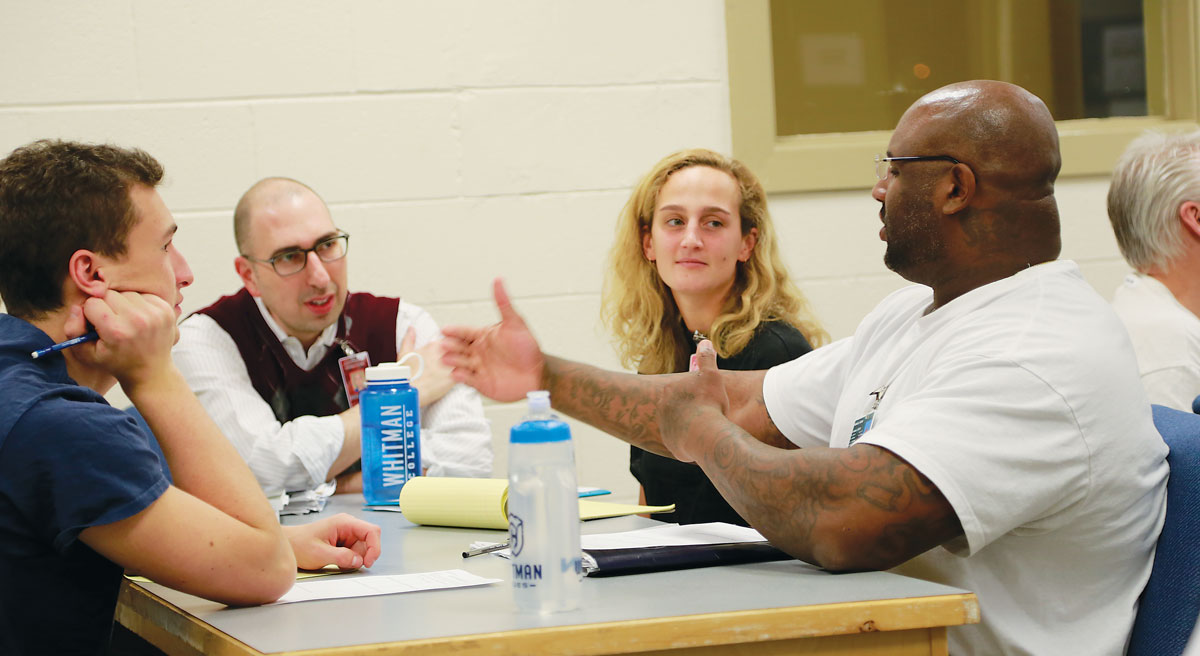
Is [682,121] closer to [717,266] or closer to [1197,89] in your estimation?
[717,266]

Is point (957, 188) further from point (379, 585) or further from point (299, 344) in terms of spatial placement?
point (299, 344)

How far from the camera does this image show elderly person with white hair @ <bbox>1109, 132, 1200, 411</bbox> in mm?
2205

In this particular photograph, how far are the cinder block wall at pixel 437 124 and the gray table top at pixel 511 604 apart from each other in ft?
6.07

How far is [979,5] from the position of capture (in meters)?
3.42

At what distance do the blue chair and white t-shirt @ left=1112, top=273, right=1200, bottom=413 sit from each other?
35.6 inches

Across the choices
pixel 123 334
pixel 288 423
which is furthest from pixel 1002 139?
pixel 288 423

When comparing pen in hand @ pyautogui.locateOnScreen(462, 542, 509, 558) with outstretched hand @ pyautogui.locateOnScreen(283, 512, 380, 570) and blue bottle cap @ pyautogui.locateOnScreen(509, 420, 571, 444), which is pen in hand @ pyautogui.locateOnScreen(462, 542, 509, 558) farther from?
blue bottle cap @ pyautogui.locateOnScreen(509, 420, 571, 444)

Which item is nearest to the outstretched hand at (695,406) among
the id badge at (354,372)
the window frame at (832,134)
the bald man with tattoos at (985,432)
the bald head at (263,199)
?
the bald man with tattoos at (985,432)

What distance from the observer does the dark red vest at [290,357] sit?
2633 mm

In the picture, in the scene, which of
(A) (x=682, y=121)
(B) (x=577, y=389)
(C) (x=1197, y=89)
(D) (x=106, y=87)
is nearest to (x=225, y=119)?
(D) (x=106, y=87)

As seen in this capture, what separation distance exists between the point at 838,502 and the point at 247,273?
1952mm

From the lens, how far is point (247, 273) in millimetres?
2762

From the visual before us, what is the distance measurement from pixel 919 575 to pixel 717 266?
4.13 ft

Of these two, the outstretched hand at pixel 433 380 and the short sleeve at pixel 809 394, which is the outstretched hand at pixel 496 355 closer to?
the short sleeve at pixel 809 394
